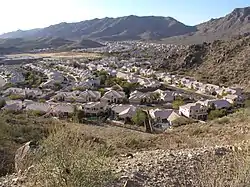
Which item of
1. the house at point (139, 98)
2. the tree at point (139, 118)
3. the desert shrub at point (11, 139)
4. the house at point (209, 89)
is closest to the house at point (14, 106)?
the tree at point (139, 118)

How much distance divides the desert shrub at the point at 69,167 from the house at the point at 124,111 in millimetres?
21327

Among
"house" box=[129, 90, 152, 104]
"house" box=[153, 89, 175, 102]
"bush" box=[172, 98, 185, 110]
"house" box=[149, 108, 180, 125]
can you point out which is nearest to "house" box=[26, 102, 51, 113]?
"house" box=[149, 108, 180, 125]

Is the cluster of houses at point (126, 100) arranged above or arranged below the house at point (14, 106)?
below

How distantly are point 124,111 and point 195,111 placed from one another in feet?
16.3

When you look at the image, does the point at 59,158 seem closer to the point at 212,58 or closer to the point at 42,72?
the point at 212,58

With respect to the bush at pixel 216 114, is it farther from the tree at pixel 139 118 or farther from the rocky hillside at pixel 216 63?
the rocky hillside at pixel 216 63

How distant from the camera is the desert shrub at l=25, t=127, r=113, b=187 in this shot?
5.12 meters

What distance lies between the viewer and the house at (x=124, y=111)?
27358mm

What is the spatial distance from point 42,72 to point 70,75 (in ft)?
15.1

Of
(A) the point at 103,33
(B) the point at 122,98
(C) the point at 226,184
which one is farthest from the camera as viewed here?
(A) the point at 103,33

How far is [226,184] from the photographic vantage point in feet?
17.7

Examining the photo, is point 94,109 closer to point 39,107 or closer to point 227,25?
point 39,107

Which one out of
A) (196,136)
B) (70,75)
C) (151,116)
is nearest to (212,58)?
(70,75)

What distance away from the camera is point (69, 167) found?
17.3 feet
